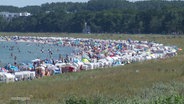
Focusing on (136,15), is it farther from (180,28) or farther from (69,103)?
(69,103)

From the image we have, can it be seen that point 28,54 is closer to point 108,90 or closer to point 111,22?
point 111,22

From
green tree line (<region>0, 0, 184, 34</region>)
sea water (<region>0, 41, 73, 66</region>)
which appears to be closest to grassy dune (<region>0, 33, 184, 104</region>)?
sea water (<region>0, 41, 73, 66</region>)

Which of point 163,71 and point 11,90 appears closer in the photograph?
point 11,90

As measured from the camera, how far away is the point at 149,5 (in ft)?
579

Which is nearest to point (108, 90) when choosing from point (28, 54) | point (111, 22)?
point (28, 54)

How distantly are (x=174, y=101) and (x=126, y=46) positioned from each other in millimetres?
59664

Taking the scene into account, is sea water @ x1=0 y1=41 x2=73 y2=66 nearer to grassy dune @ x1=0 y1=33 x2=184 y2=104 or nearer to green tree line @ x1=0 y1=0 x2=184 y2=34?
green tree line @ x1=0 y1=0 x2=184 y2=34

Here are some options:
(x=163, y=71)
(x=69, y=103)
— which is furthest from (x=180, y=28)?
(x=69, y=103)

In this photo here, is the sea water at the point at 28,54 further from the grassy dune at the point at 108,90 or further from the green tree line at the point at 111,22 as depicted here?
the grassy dune at the point at 108,90

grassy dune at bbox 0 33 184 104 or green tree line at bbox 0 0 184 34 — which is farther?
green tree line at bbox 0 0 184 34

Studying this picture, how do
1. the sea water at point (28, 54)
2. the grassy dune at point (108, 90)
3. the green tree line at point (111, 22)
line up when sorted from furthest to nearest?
1. the green tree line at point (111, 22)
2. the sea water at point (28, 54)
3. the grassy dune at point (108, 90)

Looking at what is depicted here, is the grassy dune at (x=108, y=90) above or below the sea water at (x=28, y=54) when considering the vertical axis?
above

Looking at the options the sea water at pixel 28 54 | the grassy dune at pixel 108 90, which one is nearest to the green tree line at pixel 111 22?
the sea water at pixel 28 54

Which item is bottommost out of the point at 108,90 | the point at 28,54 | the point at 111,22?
the point at 28,54
